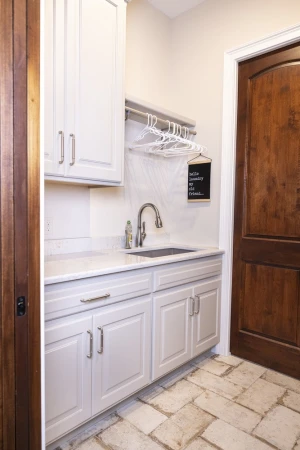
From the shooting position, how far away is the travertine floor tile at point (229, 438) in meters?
1.46

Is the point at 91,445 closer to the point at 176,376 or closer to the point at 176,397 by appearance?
the point at 176,397

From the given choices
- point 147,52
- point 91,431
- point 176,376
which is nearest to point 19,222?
point 91,431

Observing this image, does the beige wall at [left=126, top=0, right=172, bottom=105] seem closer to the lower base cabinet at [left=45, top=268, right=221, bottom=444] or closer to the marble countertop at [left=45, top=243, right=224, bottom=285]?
the marble countertop at [left=45, top=243, right=224, bottom=285]

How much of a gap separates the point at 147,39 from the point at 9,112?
222 cm

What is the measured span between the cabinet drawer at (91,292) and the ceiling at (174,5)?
2392mm

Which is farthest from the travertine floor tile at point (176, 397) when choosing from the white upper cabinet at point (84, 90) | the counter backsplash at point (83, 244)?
the white upper cabinet at point (84, 90)

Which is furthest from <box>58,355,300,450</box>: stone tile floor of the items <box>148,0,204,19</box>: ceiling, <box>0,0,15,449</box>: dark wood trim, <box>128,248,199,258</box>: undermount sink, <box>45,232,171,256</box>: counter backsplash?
<box>148,0,204,19</box>: ceiling

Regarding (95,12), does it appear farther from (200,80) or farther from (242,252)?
(242,252)

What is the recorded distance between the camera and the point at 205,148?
8.36 ft

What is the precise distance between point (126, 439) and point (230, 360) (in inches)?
46.8

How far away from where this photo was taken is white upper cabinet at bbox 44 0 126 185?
5.06ft

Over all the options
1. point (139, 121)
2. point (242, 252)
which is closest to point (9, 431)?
point (242, 252)

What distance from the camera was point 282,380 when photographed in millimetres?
2107

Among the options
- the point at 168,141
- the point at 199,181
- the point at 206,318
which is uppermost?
the point at 168,141
